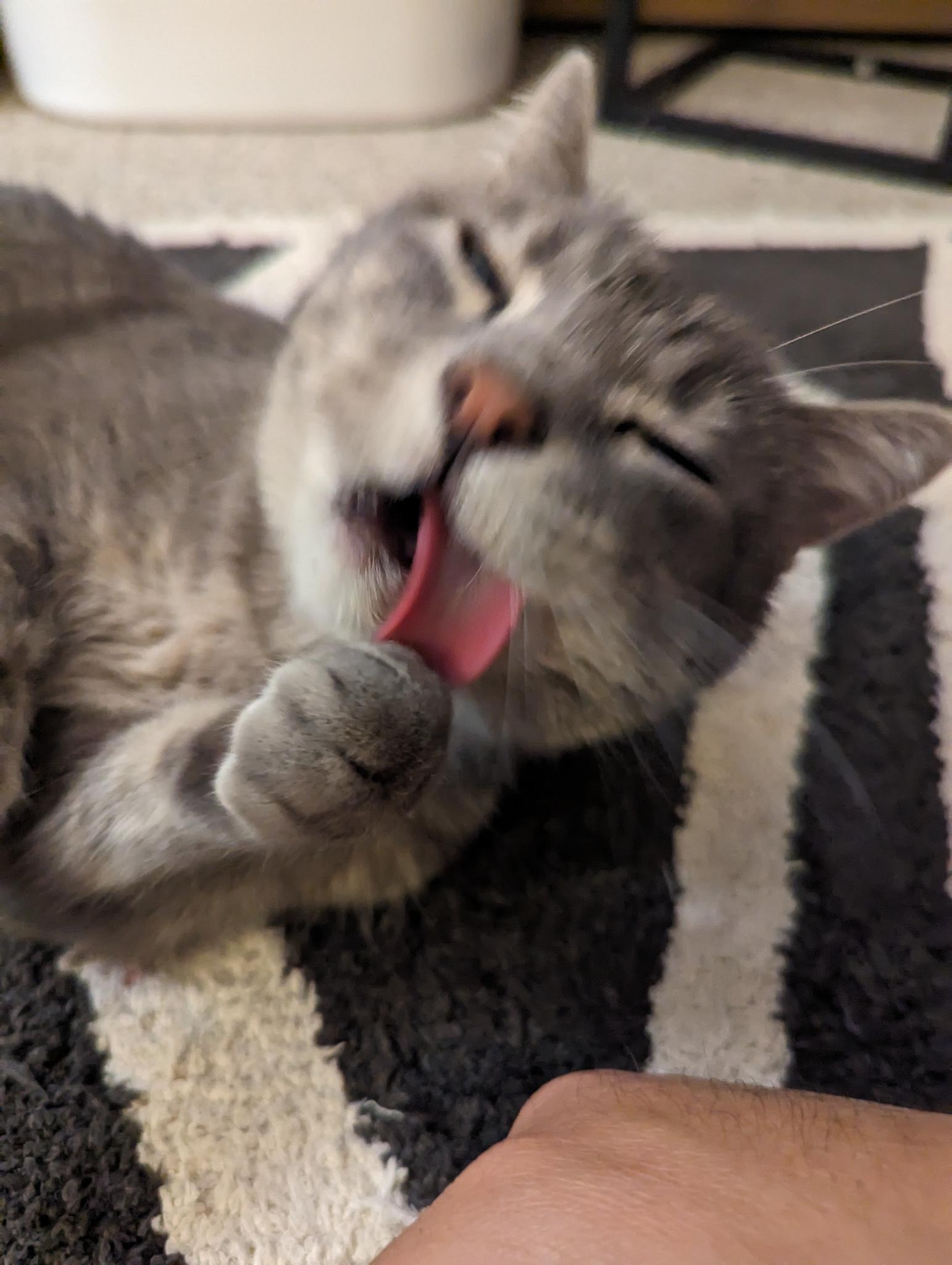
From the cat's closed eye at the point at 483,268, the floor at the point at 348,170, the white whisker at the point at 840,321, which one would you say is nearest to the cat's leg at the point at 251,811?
the cat's closed eye at the point at 483,268

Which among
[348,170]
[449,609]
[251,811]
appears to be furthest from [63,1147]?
[348,170]

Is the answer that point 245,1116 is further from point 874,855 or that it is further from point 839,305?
point 839,305

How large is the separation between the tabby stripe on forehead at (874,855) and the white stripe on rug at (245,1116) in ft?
1.10

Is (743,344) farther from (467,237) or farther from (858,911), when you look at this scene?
(858,911)

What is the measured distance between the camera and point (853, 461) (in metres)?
0.75

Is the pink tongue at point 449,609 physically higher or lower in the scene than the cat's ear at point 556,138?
lower

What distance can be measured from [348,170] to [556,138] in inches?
43.2

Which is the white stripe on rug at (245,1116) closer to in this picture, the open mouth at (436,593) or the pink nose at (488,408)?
the open mouth at (436,593)

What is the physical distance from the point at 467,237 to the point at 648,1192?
0.66m

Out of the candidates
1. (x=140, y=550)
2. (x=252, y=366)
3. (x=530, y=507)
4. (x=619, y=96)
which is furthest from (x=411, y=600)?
(x=619, y=96)

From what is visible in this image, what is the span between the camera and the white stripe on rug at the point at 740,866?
0.77m

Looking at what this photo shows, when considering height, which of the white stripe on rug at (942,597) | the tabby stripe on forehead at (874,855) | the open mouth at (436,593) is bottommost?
the tabby stripe on forehead at (874,855)

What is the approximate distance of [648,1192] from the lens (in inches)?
18.2

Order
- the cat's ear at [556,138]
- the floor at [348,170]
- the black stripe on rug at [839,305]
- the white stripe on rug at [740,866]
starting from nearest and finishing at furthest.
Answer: the white stripe on rug at [740,866]
the cat's ear at [556,138]
the black stripe on rug at [839,305]
the floor at [348,170]
